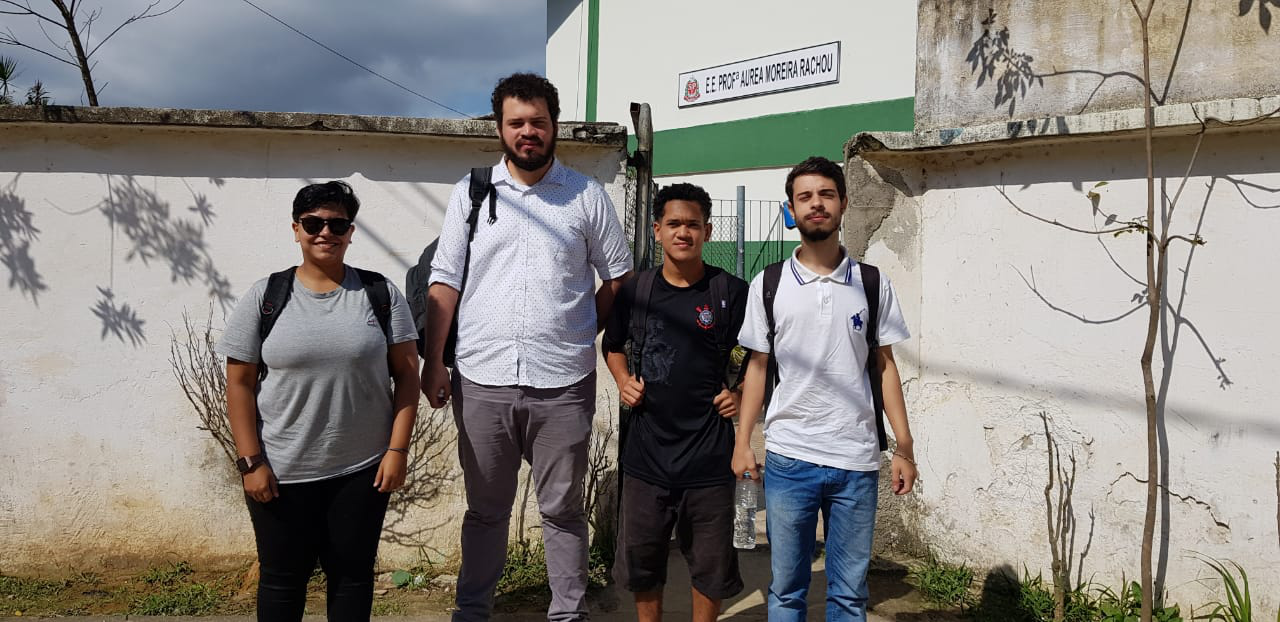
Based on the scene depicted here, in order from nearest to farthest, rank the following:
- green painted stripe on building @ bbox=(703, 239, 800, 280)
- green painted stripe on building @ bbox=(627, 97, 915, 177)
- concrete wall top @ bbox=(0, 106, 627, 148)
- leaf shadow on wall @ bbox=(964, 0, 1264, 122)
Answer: leaf shadow on wall @ bbox=(964, 0, 1264, 122) → concrete wall top @ bbox=(0, 106, 627, 148) → green painted stripe on building @ bbox=(627, 97, 915, 177) → green painted stripe on building @ bbox=(703, 239, 800, 280)

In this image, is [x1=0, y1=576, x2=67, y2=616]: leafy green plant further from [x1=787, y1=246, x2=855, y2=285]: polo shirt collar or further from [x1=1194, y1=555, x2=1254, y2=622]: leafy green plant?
[x1=1194, y1=555, x2=1254, y2=622]: leafy green plant

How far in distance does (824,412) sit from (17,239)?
3.56m

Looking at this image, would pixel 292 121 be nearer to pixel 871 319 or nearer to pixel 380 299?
pixel 380 299

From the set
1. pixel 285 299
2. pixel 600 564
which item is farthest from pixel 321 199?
pixel 600 564

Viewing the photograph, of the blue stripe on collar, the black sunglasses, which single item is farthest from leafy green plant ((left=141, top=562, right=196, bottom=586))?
the blue stripe on collar

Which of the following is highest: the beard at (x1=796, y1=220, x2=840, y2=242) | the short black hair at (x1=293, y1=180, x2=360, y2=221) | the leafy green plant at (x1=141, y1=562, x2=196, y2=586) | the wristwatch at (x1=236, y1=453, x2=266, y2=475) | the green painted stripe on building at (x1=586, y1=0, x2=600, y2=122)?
the green painted stripe on building at (x1=586, y1=0, x2=600, y2=122)

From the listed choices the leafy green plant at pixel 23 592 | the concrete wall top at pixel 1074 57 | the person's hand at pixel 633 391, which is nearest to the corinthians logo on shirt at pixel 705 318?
the person's hand at pixel 633 391

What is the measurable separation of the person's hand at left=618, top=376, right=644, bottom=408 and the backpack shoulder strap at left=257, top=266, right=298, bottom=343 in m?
1.12

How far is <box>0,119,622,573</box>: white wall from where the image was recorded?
423 centimetres

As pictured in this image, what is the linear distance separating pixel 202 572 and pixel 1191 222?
14.5 ft

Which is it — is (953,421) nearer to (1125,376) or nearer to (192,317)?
(1125,376)

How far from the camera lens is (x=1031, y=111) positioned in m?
4.12

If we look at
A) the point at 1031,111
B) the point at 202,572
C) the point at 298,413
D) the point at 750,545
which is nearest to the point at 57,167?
the point at 202,572


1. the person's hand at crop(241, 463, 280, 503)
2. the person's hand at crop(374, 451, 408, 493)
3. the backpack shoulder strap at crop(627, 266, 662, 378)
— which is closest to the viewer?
the person's hand at crop(241, 463, 280, 503)
